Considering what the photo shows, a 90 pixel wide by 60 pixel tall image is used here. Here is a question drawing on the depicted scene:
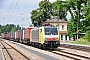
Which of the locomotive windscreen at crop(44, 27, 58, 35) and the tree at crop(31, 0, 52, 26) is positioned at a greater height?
the tree at crop(31, 0, 52, 26)

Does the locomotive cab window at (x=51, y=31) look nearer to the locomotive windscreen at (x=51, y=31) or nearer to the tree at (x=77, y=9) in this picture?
the locomotive windscreen at (x=51, y=31)

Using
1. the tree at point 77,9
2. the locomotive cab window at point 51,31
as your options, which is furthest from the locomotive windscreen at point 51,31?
the tree at point 77,9

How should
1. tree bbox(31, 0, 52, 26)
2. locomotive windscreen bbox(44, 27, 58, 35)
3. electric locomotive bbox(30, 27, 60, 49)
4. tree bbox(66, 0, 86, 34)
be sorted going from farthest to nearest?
tree bbox(31, 0, 52, 26) → tree bbox(66, 0, 86, 34) → locomotive windscreen bbox(44, 27, 58, 35) → electric locomotive bbox(30, 27, 60, 49)

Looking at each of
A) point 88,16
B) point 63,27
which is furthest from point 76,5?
point 63,27

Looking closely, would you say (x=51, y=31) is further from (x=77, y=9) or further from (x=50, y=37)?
(x=77, y=9)

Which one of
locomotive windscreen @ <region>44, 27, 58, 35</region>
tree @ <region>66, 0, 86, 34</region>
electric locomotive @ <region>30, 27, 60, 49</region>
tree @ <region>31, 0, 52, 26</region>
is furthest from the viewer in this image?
tree @ <region>31, 0, 52, 26</region>

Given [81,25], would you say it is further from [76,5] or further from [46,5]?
[46,5]

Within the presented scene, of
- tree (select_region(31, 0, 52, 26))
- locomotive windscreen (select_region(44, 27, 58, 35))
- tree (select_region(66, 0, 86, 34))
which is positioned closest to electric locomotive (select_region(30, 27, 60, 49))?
locomotive windscreen (select_region(44, 27, 58, 35))

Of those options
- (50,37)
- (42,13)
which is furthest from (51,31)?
(42,13)

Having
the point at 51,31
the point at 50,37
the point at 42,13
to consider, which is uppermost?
the point at 42,13

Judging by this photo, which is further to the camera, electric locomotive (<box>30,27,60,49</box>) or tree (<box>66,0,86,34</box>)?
tree (<box>66,0,86,34</box>)

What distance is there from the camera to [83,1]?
A: 68.6m

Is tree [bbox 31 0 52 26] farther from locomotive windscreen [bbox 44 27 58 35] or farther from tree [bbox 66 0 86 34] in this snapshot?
locomotive windscreen [bbox 44 27 58 35]

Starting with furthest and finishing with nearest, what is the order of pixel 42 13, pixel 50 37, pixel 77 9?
pixel 42 13 → pixel 77 9 → pixel 50 37
